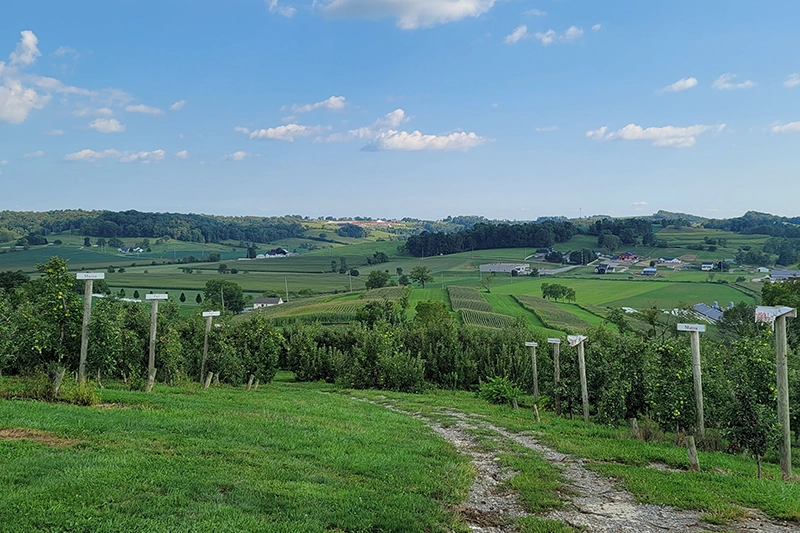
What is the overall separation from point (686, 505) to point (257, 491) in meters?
6.42

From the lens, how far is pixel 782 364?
10.5 m

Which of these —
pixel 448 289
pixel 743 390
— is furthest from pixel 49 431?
pixel 448 289

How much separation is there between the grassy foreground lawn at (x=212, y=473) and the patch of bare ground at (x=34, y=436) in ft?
0.19

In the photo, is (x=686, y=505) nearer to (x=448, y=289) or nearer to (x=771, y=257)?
(x=448, y=289)

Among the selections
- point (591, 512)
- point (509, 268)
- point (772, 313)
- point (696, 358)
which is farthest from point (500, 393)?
point (509, 268)

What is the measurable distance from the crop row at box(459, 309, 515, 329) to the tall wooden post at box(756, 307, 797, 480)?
51507 mm

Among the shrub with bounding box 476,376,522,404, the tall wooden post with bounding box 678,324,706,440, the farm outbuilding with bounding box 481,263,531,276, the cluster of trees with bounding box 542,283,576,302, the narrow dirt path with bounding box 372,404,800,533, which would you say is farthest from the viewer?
the farm outbuilding with bounding box 481,263,531,276

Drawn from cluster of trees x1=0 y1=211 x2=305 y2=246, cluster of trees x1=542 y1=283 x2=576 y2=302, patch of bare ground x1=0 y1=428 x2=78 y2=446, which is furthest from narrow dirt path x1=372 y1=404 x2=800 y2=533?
cluster of trees x1=0 y1=211 x2=305 y2=246

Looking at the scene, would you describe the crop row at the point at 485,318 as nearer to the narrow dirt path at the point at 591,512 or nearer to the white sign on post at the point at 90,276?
the white sign on post at the point at 90,276

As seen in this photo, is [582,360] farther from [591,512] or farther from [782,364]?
[591,512]

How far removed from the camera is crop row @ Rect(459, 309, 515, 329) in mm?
64006

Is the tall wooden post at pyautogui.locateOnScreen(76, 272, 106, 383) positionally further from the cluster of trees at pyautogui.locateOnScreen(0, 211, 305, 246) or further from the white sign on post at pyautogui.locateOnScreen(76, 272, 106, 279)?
the cluster of trees at pyautogui.locateOnScreen(0, 211, 305, 246)

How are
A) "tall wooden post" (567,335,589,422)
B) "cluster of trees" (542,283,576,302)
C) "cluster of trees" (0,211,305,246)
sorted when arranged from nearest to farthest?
"tall wooden post" (567,335,589,422) < "cluster of trees" (542,283,576,302) < "cluster of trees" (0,211,305,246)

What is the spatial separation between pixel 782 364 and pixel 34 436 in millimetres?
13327
